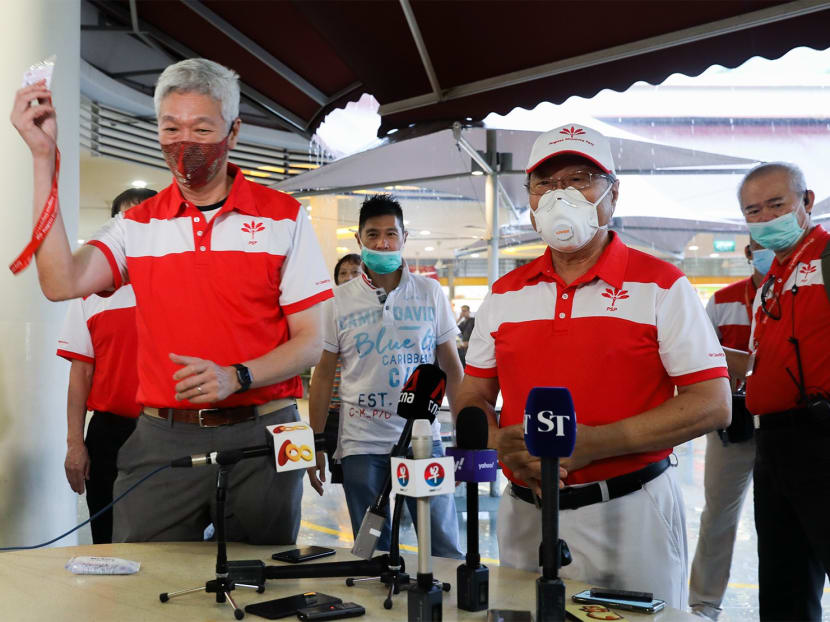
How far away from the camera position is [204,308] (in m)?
1.90

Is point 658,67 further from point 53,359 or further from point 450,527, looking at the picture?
point 53,359

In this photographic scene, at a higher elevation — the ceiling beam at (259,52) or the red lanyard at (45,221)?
the ceiling beam at (259,52)

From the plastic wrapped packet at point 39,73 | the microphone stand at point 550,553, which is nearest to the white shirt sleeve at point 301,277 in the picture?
the plastic wrapped packet at point 39,73

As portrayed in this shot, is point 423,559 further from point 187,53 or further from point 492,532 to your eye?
point 187,53

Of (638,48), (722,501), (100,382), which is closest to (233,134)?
(100,382)

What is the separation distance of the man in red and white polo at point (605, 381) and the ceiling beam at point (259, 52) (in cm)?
562

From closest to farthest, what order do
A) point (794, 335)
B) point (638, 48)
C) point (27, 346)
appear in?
1. point (794, 335)
2. point (27, 346)
3. point (638, 48)

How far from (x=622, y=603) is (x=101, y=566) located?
0.98m

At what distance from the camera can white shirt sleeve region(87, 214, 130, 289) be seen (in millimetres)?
1987

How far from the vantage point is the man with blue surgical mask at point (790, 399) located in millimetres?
2475

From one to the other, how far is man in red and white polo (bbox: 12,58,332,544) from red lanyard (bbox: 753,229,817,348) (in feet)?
5.26

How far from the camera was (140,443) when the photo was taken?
193 centimetres

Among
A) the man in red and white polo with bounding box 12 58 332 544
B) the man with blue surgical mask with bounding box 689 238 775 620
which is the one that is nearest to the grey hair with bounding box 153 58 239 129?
the man in red and white polo with bounding box 12 58 332 544

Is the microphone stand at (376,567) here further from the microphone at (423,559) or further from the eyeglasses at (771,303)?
the eyeglasses at (771,303)
